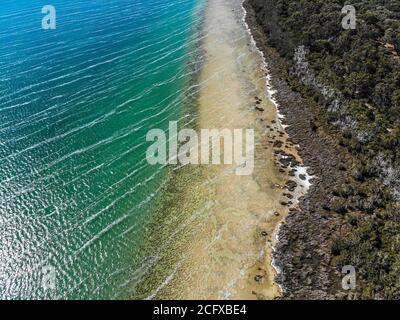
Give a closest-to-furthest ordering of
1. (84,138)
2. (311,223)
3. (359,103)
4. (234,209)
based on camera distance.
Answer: (311,223) < (234,209) < (359,103) < (84,138)

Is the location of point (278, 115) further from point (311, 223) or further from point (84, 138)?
point (84, 138)

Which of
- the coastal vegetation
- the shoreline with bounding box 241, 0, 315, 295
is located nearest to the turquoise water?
the shoreline with bounding box 241, 0, 315, 295

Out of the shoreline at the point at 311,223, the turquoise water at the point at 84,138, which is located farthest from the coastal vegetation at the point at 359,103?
the turquoise water at the point at 84,138

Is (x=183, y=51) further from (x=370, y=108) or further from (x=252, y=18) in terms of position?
(x=370, y=108)

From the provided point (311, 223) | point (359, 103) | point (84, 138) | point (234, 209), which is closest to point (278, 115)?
point (359, 103)

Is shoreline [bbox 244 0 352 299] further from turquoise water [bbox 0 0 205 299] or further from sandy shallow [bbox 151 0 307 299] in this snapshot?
turquoise water [bbox 0 0 205 299]
